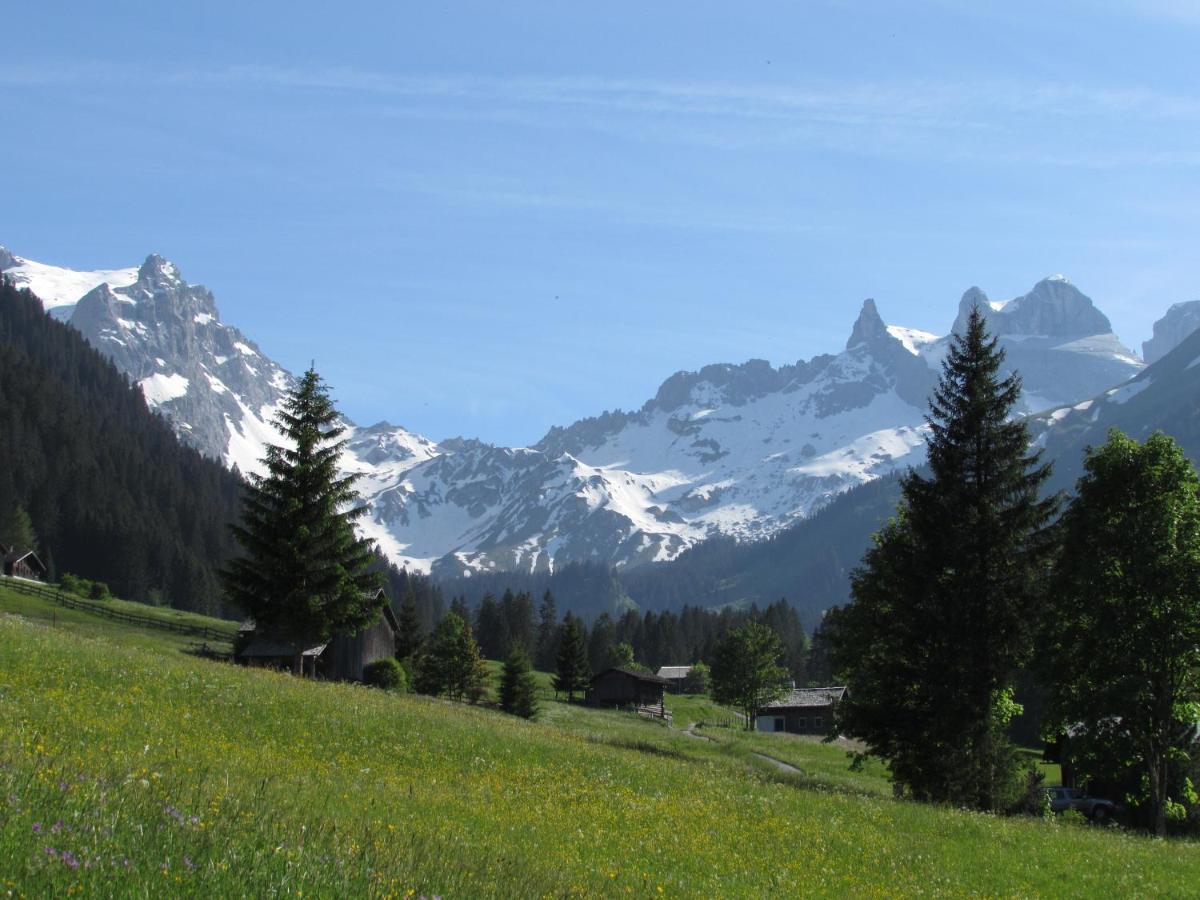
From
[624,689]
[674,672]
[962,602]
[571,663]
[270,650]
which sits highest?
[962,602]

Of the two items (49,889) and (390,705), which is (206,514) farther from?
(49,889)

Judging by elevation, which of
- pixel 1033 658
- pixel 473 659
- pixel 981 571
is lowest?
pixel 473 659

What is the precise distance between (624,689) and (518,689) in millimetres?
42127

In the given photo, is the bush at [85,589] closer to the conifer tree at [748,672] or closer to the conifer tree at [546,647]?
the conifer tree at [748,672]

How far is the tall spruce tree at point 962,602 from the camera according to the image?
113 feet

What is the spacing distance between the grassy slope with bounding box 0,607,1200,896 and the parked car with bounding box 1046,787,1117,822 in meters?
21.7

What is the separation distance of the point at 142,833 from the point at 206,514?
174089 millimetres

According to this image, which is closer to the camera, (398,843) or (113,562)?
(398,843)

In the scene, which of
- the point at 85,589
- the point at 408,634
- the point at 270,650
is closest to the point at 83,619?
the point at 270,650

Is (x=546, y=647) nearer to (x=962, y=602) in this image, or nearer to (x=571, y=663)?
(x=571, y=663)

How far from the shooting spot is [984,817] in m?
27.2

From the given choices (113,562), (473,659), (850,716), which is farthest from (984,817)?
(113,562)

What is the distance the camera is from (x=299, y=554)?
4578 centimetres

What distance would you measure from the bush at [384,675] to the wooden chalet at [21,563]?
55.2 metres
